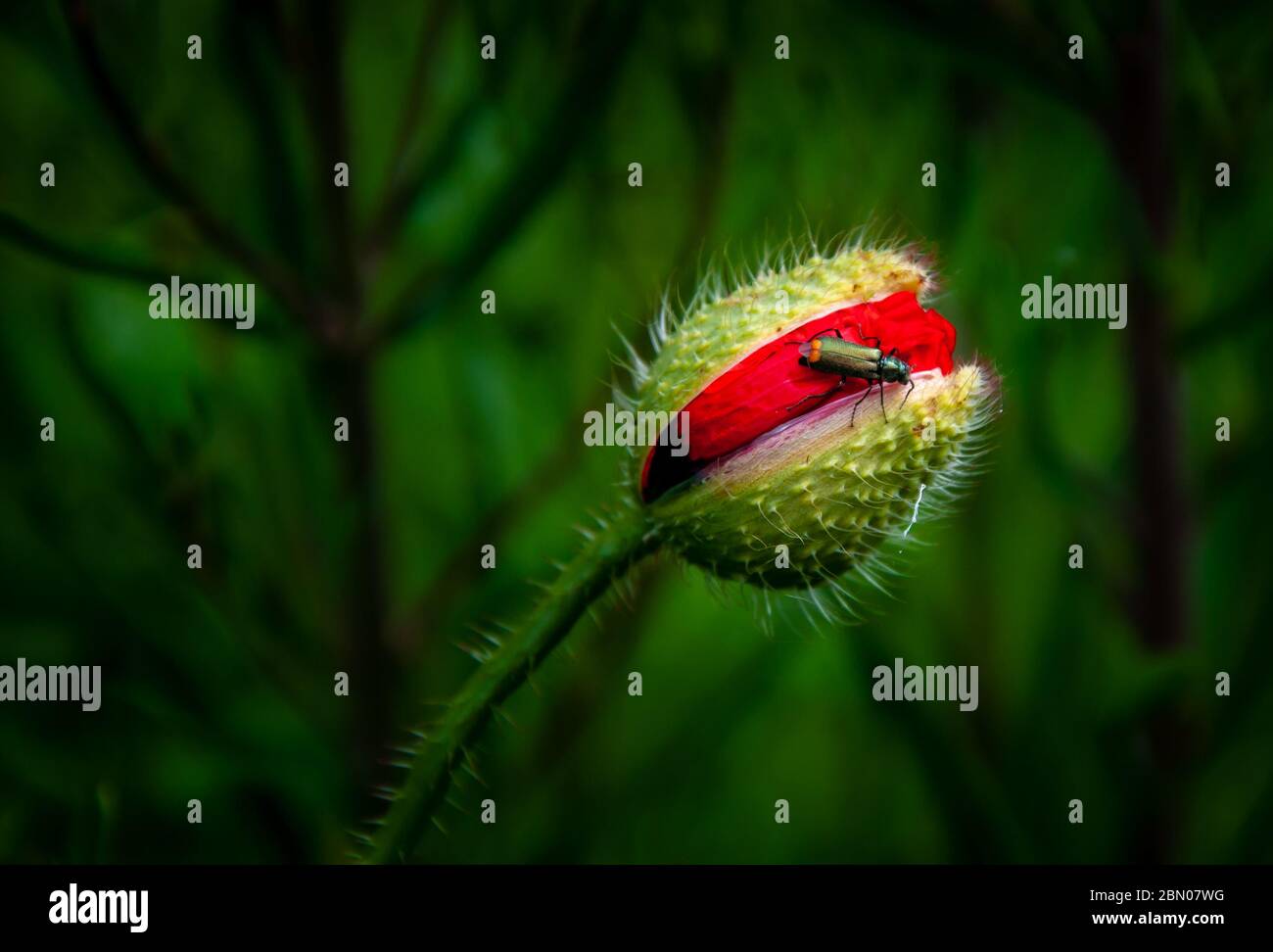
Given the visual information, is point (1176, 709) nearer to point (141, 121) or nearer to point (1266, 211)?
point (1266, 211)

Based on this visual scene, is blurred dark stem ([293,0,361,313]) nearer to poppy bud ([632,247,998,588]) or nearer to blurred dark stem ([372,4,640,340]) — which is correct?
blurred dark stem ([372,4,640,340])

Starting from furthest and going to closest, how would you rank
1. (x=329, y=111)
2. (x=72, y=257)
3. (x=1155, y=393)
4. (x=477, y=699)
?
(x=1155, y=393)
(x=329, y=111)
(x=72, y=257)
(x=477, y=699)

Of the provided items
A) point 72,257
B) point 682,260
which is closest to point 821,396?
point 682,260

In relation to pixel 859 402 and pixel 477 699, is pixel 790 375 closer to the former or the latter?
pixel 859 402

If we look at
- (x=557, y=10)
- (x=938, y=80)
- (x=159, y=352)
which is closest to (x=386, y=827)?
(x=159, y=352)

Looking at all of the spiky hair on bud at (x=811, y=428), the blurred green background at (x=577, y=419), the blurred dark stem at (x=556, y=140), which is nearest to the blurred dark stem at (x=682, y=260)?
the blurred green background at (x=577, y=419)

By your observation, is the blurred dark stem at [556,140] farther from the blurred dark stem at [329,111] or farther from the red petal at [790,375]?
the red petal at [790,375]

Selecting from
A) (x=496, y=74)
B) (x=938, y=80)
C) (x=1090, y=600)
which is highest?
(x=938, y=80)

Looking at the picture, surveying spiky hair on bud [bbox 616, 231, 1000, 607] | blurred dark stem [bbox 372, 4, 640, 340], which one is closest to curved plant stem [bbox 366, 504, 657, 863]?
spiky hair on bud [bbox 616, 231, 1000, 607]
